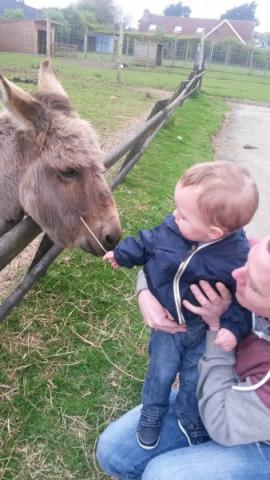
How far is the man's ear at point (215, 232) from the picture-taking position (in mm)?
1821

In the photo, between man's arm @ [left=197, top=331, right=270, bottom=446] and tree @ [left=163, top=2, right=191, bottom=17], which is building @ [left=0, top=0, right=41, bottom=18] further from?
man's arm @ [left=197, top=331, right=270, bottom=446]

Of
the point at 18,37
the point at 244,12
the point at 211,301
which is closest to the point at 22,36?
the point at 18,37

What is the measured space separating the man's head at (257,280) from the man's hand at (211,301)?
18 centimetres

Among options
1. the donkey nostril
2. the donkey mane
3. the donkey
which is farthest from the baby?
the donkey mane

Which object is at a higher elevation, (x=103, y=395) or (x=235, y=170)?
(x=235, y=170)

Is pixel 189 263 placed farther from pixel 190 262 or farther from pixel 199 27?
pixel 199 27

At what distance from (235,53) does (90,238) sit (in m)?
43.0

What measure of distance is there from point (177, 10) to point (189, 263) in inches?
5282

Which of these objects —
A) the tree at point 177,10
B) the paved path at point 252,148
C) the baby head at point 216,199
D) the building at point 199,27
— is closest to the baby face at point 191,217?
the baby head at point 216,199

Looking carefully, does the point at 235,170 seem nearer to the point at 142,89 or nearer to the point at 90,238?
the point at 90,238

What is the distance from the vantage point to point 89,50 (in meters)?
44.7

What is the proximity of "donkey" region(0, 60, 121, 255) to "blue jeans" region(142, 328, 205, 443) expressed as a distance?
75 centimetres

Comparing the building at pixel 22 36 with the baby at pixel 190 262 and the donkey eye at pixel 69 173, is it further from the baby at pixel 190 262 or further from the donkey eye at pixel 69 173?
the baby at pixel 190 262

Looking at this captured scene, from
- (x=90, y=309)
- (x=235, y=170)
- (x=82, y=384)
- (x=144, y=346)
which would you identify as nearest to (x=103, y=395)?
(x=82, y=384)
